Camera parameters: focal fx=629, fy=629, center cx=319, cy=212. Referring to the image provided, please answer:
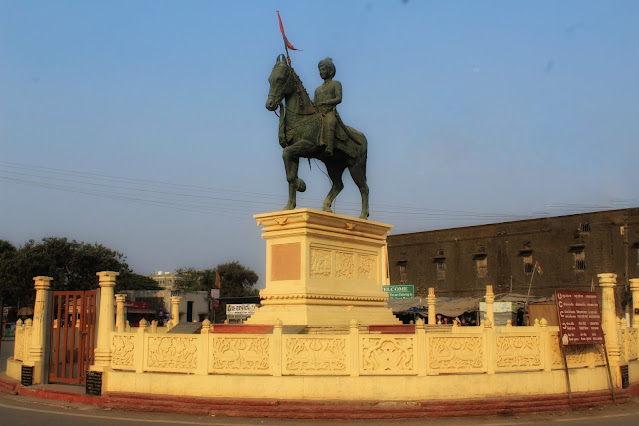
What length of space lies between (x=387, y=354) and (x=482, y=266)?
115ft

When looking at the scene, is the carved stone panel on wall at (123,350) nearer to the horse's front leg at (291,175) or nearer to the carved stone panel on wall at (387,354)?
the carved stone panel on wall at (387,354)

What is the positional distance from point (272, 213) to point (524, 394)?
5.95 meters

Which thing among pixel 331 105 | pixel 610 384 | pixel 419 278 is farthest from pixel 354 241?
pixel 419 278

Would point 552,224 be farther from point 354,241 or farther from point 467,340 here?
point 467,340

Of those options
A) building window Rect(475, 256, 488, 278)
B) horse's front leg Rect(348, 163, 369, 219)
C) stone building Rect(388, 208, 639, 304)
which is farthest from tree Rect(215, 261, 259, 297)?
horse's front leg Rect(348, 163, 369, 219)

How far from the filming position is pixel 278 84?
13.4 m

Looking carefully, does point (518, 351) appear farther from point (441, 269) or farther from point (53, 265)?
point (53, 265)

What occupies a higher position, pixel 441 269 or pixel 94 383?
pixel 441 269

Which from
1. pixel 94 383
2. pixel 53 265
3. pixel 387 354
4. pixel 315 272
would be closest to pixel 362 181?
pixel 315 272

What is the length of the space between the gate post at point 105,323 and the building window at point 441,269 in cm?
3583

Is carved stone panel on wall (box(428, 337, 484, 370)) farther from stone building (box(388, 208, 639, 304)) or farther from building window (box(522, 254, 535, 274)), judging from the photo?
building window (box(522, 254, 535, 274))

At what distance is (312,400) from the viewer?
934cm

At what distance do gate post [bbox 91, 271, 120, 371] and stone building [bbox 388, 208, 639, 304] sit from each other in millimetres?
32948

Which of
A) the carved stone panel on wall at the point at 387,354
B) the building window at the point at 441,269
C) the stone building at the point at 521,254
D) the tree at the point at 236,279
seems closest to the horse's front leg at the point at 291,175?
the carved stone panel on wall at the point at 387,354
